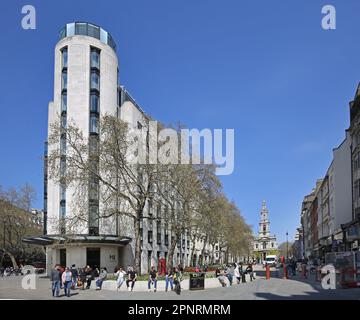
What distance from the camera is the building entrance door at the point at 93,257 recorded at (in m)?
63.0

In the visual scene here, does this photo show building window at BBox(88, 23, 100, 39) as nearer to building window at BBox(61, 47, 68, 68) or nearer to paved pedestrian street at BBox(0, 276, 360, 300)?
building window at BBox(61, 47, 68, 68)

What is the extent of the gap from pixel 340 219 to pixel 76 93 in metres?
38.8

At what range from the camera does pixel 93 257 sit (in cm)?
6338

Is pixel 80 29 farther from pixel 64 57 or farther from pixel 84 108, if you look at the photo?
pixel 84 108

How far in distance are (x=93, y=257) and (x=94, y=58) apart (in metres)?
26.9

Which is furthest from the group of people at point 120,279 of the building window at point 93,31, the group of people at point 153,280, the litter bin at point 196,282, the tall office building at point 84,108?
the building window at point 93,31

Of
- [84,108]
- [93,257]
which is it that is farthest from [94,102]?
[93,257]

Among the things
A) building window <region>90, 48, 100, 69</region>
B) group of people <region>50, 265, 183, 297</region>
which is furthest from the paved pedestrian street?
building window <region>90, 48, 100, 69</region>

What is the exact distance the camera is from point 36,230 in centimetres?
9088

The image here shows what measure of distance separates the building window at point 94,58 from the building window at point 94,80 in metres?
0.94

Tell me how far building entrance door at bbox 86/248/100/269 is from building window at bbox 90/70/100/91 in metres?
21.7

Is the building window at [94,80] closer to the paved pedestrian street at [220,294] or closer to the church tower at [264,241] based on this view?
the paved pedestrian street at [220,294]
